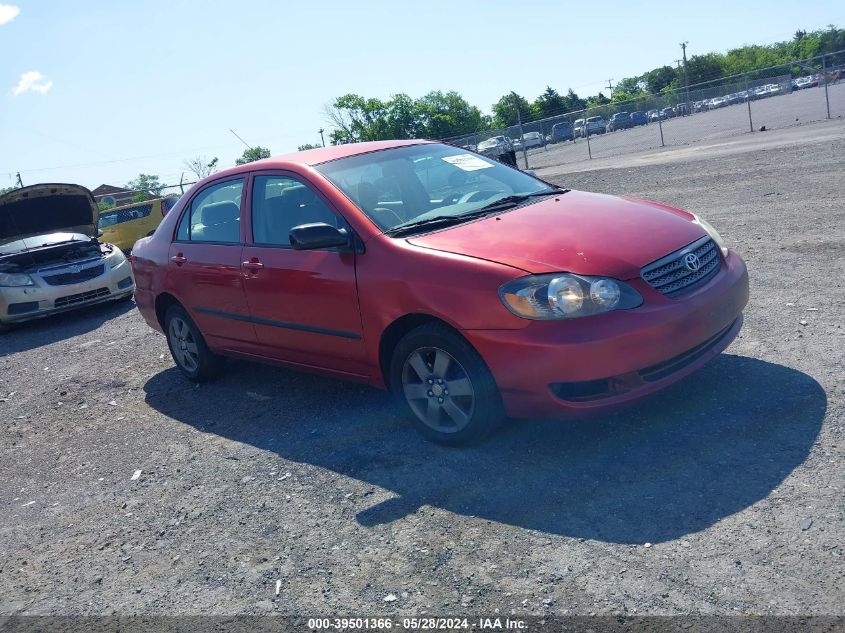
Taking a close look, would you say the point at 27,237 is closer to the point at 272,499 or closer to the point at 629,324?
the point at 272,499

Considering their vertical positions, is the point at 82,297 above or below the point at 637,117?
below

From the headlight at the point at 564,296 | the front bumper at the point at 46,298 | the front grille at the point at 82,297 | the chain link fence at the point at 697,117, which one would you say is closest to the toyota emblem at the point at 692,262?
the headlight at the point at 564,296

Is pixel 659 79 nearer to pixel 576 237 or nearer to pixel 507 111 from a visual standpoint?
pixel 507 111

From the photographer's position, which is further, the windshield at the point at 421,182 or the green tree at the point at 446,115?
the green tree at the point at 446,115

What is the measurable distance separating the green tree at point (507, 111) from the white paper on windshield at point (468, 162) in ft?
316

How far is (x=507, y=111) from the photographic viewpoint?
104500 millimetres

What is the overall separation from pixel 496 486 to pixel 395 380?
3.14 ft

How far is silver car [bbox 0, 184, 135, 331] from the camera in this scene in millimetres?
11508

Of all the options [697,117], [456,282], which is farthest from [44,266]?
[697,117]

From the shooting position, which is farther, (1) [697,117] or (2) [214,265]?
(1) [697,117]

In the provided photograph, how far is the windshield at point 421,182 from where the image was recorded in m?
5.18

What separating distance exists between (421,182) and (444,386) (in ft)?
5.21

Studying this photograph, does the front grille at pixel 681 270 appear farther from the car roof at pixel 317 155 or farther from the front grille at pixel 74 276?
the front grille at pixel 74 276

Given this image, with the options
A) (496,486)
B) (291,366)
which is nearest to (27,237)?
(291,366)
